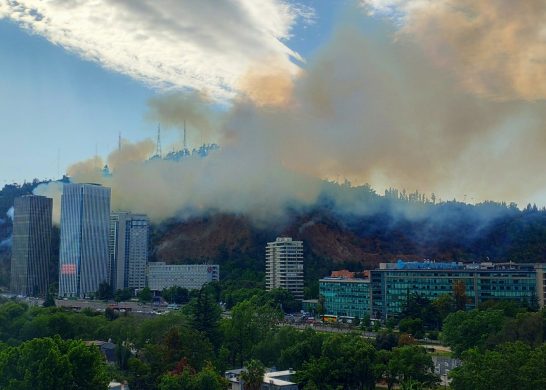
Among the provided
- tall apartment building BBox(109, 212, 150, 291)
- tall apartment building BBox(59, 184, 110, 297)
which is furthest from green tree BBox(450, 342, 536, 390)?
tall apartment building BBox(109, 212, 150, 291)

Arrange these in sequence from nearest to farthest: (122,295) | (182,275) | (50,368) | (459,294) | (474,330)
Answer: (50,368)
(474,330)
(459,294)
(122,295)
(182,275)

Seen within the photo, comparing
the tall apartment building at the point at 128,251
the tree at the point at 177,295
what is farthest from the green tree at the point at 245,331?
the tall apartment building at the point at 128,251

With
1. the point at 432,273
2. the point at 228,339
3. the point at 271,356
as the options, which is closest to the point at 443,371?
the point at 271,356

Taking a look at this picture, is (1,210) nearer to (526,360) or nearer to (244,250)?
(244,250)

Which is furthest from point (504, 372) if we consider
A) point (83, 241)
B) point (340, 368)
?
→ point (83, 241)

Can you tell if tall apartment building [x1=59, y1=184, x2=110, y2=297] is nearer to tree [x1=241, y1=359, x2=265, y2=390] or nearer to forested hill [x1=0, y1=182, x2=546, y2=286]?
forested hill [x1=0, y1=182, x2=546, y2=286]

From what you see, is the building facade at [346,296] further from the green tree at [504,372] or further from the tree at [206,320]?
the green tree at [504,372]

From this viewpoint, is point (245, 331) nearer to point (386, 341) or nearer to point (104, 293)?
point (386, 341)
